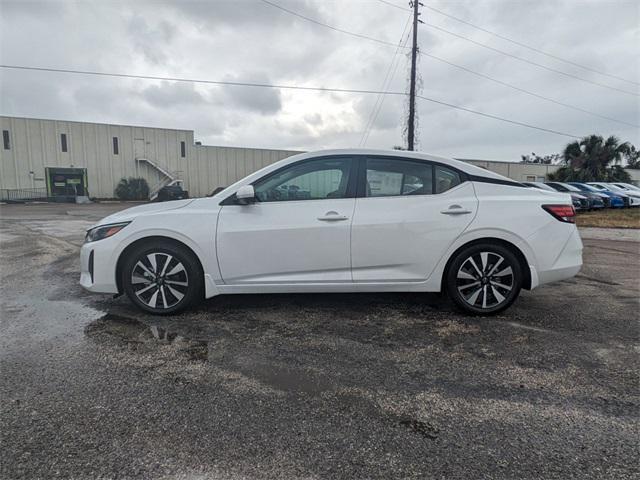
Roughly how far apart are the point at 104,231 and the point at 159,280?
0.76 m

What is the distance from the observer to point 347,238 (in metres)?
3.77

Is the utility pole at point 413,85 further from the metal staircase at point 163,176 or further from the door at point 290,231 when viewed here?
the metal staircase at point 163,176

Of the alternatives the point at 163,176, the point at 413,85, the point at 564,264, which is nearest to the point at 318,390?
the point at 564,264

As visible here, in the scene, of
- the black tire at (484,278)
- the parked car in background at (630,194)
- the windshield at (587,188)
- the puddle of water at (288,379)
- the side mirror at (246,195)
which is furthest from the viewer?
the windshield at (587,188)

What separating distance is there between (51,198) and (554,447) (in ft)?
131

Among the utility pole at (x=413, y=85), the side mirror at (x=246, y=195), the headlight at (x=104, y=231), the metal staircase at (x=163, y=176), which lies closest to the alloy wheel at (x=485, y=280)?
the side mirror at (x=246, y=195)

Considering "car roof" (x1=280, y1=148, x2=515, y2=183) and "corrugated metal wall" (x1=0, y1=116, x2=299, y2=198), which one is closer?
"car roof" (x1=280, y1=148, x2=515, y2=183)

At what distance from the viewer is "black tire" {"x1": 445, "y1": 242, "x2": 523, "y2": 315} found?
383 centimetres

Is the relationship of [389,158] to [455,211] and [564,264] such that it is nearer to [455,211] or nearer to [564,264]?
[455,211]

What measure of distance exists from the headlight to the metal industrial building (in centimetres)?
3596

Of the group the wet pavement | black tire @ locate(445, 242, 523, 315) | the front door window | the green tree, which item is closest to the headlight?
the wet pavement

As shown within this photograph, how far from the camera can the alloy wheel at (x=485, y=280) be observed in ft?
12.6

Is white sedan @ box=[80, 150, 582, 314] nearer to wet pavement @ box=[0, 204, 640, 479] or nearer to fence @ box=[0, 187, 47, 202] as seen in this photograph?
wet pavement @ box=[0, 204, 640, 479]

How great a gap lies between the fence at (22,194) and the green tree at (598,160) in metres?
44.1
